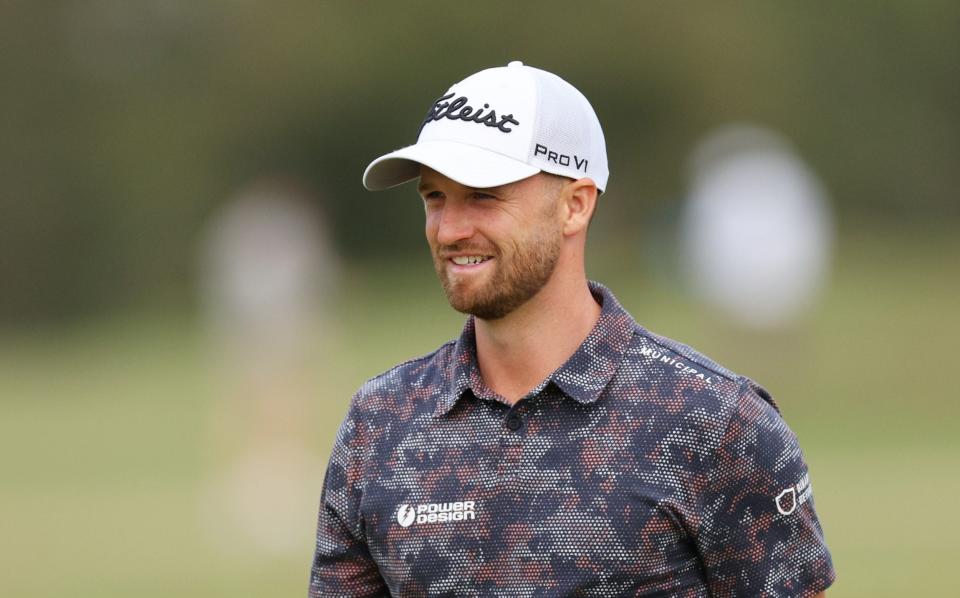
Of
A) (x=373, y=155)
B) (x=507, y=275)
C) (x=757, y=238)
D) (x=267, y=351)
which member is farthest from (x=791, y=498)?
(x=373, y=155)

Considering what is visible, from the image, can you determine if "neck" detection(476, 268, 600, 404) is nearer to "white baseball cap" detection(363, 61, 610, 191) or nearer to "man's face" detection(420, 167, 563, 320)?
"man's face" detection(420, 167, 563, 320)

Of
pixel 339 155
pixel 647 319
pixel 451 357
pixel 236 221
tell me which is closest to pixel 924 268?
pixel 647 319

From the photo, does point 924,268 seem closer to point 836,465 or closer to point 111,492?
point 836,465

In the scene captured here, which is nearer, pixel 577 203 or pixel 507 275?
pixel 507 275

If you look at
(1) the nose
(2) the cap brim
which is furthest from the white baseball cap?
(1) the nose

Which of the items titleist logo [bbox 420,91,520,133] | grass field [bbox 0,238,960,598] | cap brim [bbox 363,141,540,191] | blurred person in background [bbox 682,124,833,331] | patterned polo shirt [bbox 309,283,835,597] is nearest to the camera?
patterned polo shirt [bbox 309,283,835,597]

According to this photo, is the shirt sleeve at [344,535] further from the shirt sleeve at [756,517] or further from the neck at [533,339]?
the shirt sleeve at [756,517]

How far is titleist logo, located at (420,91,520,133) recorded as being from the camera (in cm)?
385

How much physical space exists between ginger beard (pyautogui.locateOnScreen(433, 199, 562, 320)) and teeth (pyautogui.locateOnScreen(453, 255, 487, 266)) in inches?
0.5

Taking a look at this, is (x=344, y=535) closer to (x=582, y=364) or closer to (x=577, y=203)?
(x=582, y=364)

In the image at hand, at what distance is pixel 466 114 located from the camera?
3908 millimetres

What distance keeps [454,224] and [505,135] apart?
0.22 meters

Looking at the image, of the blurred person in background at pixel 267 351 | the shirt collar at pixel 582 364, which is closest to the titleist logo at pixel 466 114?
the shirt collar at pixel 582 364

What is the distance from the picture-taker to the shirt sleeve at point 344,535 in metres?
3.94
